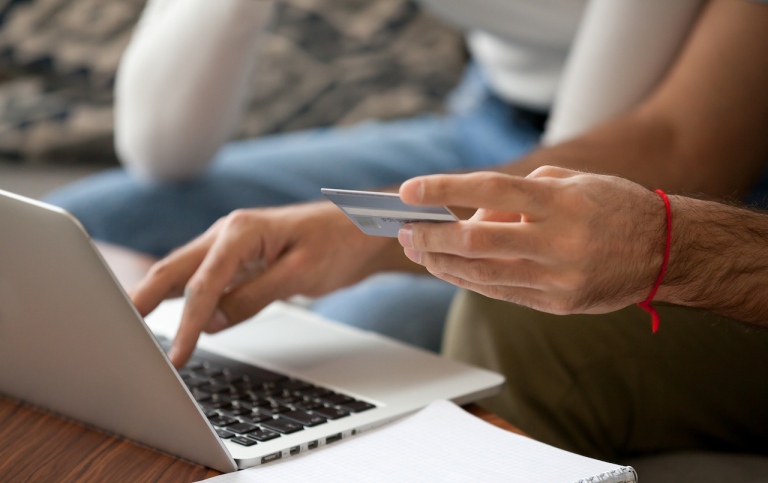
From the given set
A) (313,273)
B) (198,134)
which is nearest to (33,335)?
(313,273)

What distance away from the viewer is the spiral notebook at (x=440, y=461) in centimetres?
45

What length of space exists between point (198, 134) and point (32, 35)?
33.0 inches

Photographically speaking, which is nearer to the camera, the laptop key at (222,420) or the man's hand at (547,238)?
the man's hand at (547,238)

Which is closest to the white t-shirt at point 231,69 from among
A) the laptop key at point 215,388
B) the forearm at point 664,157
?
the forearm at point 664,157

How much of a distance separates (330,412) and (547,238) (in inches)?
7.9

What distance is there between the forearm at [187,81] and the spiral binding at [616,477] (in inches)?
36.1

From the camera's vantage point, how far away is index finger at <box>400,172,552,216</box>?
1.37ft

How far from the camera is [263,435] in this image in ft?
1.66

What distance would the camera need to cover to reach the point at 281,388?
1.96 feet

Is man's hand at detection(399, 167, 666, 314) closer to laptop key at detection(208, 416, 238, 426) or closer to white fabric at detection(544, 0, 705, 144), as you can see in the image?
laptop key at detection(208, 416, 238, 426)

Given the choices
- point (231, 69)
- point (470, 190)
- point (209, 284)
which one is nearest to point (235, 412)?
point (209, 284)

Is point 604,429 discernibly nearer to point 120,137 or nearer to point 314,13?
point 120,137

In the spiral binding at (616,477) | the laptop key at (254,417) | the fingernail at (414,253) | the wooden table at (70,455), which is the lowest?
the wooden table at (70,455)

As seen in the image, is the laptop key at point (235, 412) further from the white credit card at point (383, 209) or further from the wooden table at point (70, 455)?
the white credit card at point (383, 209)
